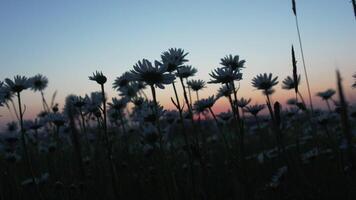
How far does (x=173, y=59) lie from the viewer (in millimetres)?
3885

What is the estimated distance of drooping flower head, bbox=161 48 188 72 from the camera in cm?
382

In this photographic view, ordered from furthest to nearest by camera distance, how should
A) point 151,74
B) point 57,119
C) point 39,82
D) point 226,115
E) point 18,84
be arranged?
point 39,82 < point 226,115 < point 57,119 < point 18,84 < point 151,74

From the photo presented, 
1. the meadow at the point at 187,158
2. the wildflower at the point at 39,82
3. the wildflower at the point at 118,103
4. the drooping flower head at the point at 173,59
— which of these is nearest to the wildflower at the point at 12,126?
the wildflower at the point at 39,82

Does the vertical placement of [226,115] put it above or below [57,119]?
below

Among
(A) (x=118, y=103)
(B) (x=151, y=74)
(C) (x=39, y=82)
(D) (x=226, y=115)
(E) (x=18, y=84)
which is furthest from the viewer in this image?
(C) (x=39, y=82)

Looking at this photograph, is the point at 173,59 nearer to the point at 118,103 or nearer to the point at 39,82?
the point at 118,103

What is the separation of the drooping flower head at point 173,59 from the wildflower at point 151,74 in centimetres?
9

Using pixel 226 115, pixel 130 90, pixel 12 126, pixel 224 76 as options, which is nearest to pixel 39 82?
pixel 12 126

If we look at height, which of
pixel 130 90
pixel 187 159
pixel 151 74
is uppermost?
pixel 130 90

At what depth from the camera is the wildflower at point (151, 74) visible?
3432mm

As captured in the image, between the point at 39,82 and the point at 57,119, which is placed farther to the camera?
the point at 39,82

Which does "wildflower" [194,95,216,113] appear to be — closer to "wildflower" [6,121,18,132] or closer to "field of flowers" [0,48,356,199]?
"field of flowers" [0,48,356,199]

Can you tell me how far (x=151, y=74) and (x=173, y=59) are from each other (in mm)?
516

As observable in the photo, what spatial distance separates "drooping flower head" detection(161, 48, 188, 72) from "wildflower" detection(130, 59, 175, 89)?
0.09m
